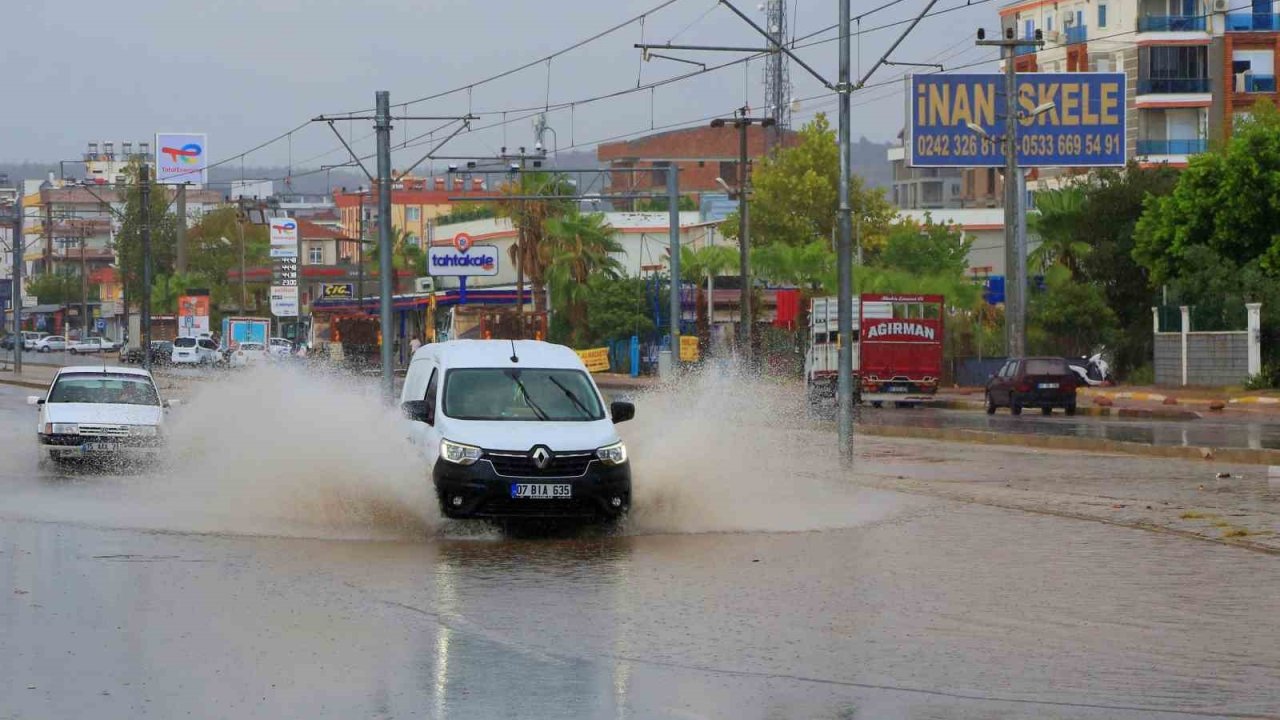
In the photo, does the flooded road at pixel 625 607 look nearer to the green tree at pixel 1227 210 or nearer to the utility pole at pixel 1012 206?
the utility pole at pixel 1012 206

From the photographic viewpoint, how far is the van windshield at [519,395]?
16.9 meters

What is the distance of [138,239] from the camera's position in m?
121

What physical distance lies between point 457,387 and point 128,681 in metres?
8.30

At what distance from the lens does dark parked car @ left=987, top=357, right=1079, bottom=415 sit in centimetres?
4291

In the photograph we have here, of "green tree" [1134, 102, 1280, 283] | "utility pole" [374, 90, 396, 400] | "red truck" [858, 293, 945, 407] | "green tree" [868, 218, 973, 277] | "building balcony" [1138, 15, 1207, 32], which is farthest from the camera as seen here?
"building balcony" [1138, 15, 1207, 32]

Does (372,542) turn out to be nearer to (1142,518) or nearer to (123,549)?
(123,549)

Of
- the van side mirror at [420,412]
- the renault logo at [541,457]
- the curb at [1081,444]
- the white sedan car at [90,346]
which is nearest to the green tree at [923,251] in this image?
the curb at [1081,444]

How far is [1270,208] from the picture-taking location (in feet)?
171

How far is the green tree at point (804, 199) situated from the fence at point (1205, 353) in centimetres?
2994

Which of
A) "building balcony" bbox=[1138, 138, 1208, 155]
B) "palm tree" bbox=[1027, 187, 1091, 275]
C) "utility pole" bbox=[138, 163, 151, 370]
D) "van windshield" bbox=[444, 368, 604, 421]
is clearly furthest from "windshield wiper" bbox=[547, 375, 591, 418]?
"building balcony" bbox=[1138, 138, 1208, 155]

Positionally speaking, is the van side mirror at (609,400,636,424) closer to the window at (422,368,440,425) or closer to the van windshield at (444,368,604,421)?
the van windshield at (444,368,604,421)

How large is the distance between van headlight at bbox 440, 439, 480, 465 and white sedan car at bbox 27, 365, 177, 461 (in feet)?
35.7

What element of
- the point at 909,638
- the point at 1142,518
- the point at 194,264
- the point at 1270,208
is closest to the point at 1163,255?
the point at 1270,208

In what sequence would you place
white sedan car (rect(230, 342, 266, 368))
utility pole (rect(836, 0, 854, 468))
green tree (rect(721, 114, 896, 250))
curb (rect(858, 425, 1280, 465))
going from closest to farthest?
utility pole (rect(836, 0, 854, 468)) < curb (rect(858, 425, 1280, 465)) < white sedan car (rect(230, 342, 266, 368)) < green tree (rect(721, 114, 896, 250))
